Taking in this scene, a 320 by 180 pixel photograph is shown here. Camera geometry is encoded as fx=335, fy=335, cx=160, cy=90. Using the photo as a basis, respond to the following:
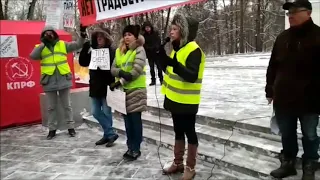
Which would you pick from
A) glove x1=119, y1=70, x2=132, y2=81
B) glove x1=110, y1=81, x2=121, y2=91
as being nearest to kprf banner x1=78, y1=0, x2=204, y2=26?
glove x1=119, y1=70, x2=132, y2=81

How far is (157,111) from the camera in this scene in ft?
18.8

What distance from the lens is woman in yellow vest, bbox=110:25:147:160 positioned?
393 cm

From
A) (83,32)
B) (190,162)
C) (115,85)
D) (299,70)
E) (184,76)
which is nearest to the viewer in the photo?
(299,70)

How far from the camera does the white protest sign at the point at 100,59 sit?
440 cm

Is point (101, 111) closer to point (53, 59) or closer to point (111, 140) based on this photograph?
point (111, 140)

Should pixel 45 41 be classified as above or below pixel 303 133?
above

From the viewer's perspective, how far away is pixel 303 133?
10.3 feet

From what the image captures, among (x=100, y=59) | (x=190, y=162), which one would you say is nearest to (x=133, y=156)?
(x=190, y=162)

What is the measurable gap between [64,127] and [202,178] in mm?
3120

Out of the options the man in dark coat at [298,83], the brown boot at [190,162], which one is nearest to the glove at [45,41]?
the brown boot at [190,162]

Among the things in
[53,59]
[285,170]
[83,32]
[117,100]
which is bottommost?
[285,170]

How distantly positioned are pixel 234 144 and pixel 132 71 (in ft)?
5.14

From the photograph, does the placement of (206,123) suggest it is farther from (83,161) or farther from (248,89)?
(248,89)

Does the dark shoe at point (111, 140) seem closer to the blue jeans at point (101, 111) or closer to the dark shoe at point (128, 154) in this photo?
the blue jeans at point (101, 111)
